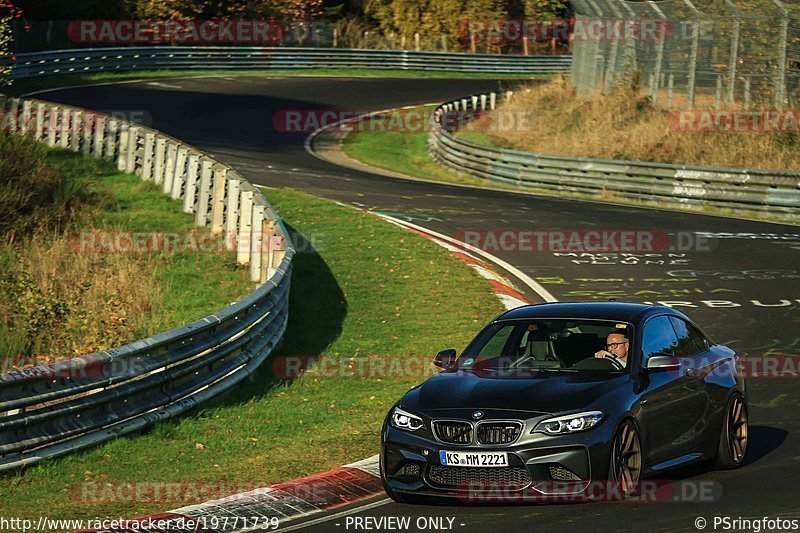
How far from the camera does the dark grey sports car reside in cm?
886

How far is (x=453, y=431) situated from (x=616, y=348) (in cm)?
175

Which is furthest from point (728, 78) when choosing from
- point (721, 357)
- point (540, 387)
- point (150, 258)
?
point (540, 387)

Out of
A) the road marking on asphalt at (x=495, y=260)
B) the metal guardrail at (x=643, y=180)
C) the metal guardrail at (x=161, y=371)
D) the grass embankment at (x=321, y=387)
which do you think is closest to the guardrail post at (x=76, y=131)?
the grass embankment at (x=321, y=387)

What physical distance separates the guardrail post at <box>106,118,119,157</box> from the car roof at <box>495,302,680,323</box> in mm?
19133

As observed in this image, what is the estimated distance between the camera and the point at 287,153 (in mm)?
38250

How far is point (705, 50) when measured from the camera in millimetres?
34375

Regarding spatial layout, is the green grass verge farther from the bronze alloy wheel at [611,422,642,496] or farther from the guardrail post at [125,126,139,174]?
the bronze alloy wheel at [611,422,642,496]

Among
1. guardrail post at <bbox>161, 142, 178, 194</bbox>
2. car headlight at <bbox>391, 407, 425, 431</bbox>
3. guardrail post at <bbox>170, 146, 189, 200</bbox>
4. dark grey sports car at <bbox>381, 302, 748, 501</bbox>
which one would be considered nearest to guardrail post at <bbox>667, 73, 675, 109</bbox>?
guardrail post at <bbox>161, 142, 178, 194</bbox>

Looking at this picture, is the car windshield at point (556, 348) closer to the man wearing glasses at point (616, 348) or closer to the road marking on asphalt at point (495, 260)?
the man wearing glasses at point (616, 348)

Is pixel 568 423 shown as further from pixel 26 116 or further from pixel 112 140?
pixel 26 116

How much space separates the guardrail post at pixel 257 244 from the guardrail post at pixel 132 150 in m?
9.03

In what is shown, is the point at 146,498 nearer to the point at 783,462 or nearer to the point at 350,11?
the point at 783,462

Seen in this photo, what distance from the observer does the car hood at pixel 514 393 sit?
910cm

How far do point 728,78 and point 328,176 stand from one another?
1104 centimetres
